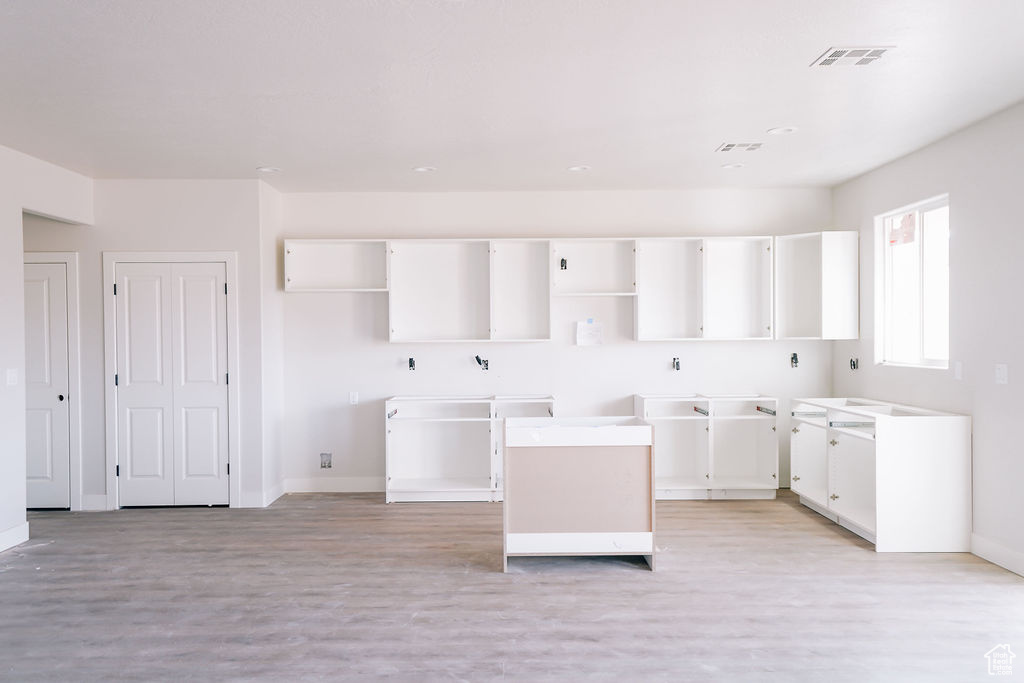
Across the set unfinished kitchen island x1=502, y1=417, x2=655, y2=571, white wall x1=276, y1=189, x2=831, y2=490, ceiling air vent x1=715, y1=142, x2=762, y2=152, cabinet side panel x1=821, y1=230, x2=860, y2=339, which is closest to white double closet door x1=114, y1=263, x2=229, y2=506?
white wall x1=276, y1=189, x2=831, y2=490

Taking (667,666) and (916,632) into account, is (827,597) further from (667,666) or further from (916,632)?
(667,666)

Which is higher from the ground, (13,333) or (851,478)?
(13,333)

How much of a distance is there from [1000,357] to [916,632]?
1852 mm

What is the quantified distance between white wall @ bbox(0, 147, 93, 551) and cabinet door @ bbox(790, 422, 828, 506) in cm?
603

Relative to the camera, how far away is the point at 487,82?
3260 millimetres

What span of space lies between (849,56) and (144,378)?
5.66 m

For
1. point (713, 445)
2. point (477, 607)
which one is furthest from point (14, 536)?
point (713, 445)

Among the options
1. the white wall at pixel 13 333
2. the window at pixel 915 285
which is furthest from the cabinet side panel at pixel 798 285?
the white wall at pixel 13 333

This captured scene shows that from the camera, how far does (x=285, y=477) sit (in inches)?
230

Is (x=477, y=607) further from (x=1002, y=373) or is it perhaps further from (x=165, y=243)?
(x=165, y=243)

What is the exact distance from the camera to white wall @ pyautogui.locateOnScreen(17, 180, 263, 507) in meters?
5.30

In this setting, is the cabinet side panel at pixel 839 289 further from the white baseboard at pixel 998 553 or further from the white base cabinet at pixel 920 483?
the white baseboard at pixel 998 553

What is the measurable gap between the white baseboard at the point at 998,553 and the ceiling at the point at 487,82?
8.80ft

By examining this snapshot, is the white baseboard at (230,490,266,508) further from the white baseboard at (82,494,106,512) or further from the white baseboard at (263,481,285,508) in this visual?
the white baseboard at (82,494,106,512)
